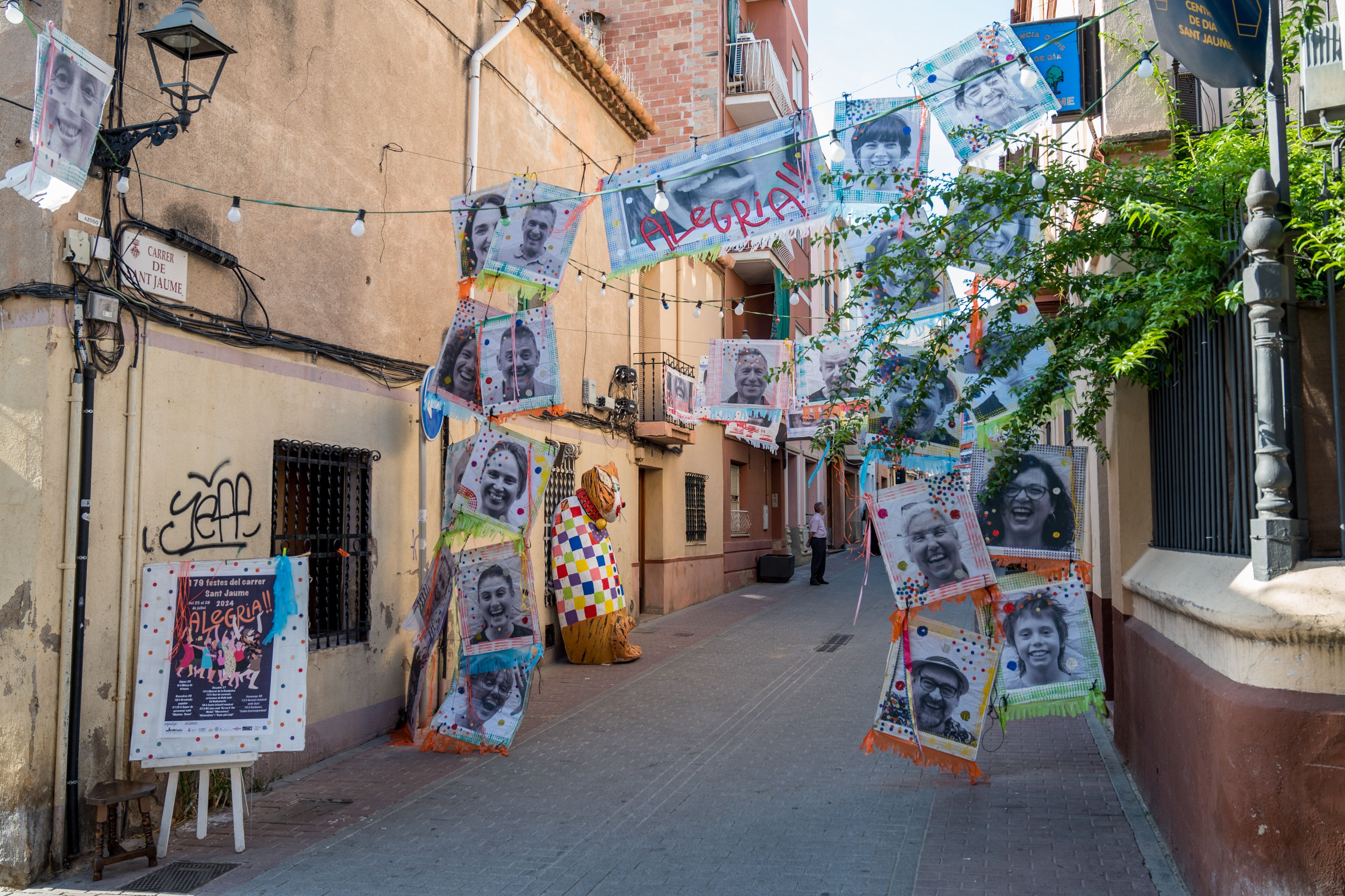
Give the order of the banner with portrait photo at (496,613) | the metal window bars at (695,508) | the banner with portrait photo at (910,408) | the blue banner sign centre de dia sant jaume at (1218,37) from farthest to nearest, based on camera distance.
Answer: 1. the metal window bars at (695,508)
2. the banner with portrait photo at (496,613)
3. the banner with portrait photo at (910,408)
4. the blue banner sign centre de dia sant jaume at (1218,37)

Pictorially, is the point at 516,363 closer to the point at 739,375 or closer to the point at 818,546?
the point at 739,375

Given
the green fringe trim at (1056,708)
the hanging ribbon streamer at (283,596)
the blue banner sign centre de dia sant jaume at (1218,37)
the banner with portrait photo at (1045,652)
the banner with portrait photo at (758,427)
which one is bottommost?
the green fringe trim at (1056,708)

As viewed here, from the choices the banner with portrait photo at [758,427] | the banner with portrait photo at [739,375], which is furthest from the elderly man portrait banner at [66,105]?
the banner with portrait photo at [758,427]

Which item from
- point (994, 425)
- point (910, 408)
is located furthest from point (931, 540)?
point (994, 425)

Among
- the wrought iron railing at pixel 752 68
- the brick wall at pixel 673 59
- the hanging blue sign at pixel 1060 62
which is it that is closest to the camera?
the hanging blue sign at pixel 1060 62

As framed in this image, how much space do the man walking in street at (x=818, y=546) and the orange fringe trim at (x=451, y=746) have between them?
1434 centimetres

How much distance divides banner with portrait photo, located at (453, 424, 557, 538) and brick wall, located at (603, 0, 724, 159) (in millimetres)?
11882

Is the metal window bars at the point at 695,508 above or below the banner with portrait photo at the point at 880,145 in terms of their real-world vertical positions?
below

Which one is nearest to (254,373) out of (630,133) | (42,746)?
(42,746)

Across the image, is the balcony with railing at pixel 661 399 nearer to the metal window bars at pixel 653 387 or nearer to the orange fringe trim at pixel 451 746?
the metal window bars at pixel 653 387

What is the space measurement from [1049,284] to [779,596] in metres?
14.0

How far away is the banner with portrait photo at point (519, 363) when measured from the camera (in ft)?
25.9

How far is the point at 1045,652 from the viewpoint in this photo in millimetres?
6715

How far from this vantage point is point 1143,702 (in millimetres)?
6051
